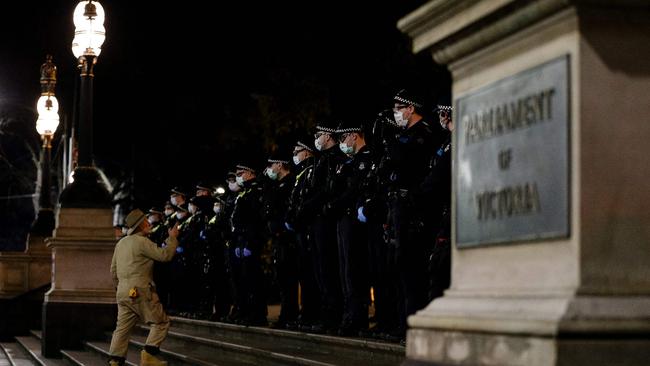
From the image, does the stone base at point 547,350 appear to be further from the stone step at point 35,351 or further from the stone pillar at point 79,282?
the stone pillar at point 79,282

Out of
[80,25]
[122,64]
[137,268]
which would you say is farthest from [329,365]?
[122,64]

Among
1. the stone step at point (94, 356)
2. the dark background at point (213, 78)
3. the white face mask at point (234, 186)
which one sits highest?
the dark background at point (213, 78)

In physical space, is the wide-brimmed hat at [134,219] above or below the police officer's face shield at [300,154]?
below

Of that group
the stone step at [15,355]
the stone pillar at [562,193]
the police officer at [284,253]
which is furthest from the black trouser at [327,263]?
the stone pillar at [562,193]

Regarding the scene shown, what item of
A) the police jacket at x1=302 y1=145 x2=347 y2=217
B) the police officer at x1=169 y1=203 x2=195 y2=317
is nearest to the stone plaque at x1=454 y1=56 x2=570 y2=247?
the police jacket at x1=302 y1=145 x2=347 y2=217

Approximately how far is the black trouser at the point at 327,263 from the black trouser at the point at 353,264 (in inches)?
31.9

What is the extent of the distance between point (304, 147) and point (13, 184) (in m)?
46.8

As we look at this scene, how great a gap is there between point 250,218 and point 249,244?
382mm

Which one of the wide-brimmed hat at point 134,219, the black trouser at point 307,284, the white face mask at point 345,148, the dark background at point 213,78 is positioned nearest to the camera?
the white face mask at point 345,148

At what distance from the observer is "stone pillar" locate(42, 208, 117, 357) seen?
20.9 meters

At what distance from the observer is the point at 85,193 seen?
21500 mm

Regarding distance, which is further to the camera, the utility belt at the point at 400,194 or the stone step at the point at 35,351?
the stone step at the point at 35,351

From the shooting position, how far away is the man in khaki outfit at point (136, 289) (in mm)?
14750

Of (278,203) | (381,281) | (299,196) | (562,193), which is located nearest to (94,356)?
(278,203)
